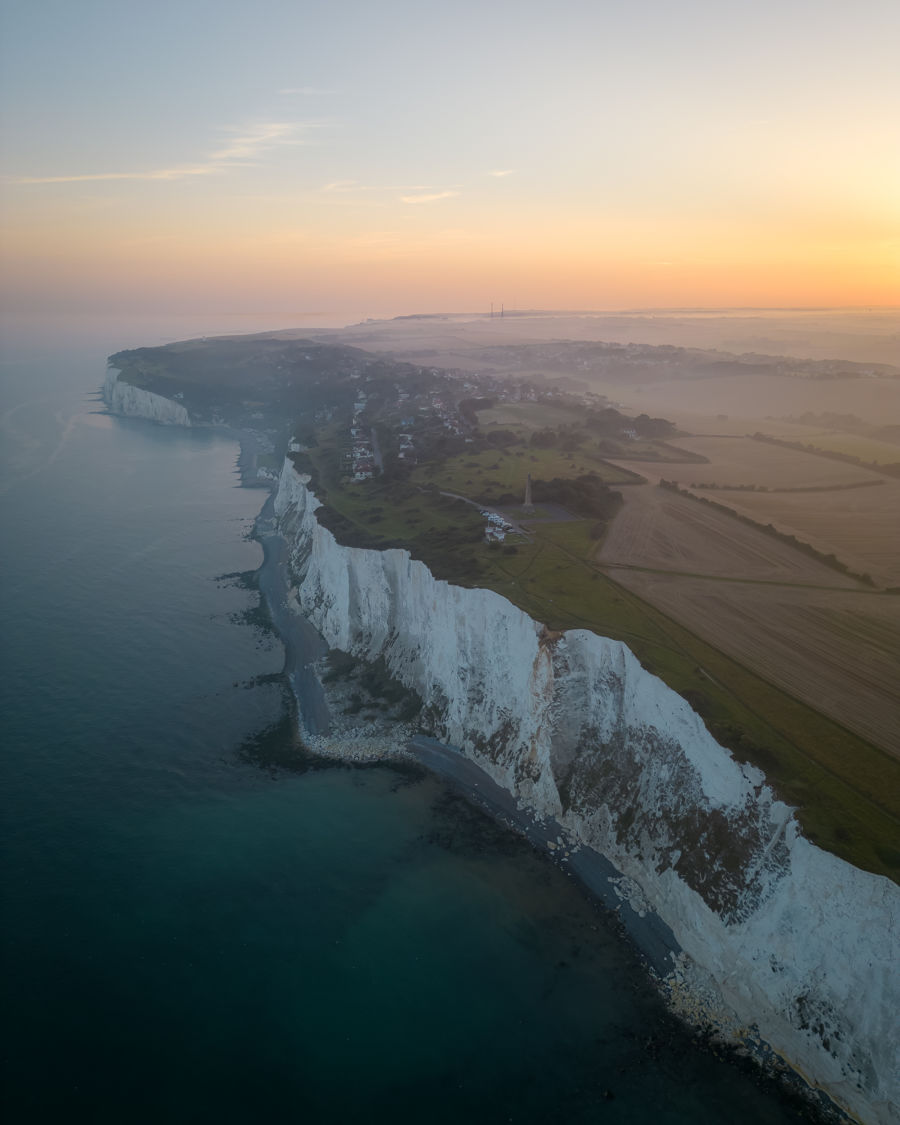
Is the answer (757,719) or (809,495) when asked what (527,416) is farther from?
(757,719)

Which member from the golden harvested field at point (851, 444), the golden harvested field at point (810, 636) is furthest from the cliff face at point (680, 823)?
the golden harvested field at point (851, 444)

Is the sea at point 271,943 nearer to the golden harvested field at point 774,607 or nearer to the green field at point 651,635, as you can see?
the green field at point 651,635

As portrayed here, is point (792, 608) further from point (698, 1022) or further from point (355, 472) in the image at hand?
point (355, 472)

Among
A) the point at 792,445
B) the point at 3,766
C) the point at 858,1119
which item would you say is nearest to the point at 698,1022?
the point at 858,1119

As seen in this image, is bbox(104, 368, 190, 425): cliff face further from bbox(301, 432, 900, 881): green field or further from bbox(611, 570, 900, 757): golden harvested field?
bbox(611, 570, 900, 757): golden harvested field

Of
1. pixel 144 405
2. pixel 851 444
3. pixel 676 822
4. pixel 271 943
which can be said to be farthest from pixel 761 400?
pixel 144 405
